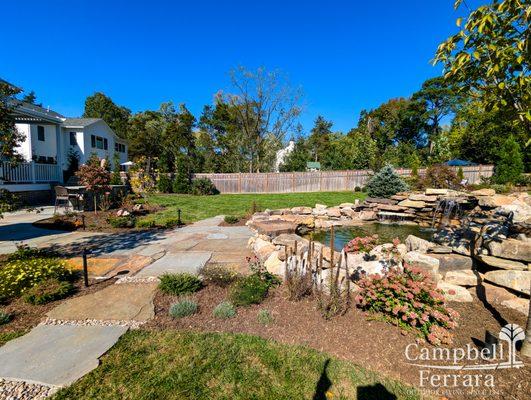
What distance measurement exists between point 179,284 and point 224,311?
88cm

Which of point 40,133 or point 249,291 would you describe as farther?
point 40,133

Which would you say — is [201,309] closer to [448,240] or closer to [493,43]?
[493,43]

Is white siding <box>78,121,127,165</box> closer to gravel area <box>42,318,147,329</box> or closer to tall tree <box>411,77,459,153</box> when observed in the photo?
gravel area <box>42,318,147,329</box>

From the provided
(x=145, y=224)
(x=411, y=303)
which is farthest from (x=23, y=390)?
(x=145, y=224)

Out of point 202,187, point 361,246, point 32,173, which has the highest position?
point 32,173

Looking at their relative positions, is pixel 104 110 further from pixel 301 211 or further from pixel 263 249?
pixel 263 249

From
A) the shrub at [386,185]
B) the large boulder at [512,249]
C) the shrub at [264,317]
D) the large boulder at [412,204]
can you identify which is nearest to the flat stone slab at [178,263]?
the shrub at [264,317]

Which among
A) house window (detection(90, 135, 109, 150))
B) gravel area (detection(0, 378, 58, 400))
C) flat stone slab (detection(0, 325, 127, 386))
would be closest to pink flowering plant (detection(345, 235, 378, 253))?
flat stone slab (detection(0, 325, 127, 386))

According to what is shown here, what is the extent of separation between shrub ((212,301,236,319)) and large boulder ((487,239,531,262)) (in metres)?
3.75

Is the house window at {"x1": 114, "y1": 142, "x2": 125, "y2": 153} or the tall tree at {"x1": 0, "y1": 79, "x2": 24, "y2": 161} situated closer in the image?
the tall tree at {"x1": 0, "y1": 79, "x2": 24, "y2": 161}

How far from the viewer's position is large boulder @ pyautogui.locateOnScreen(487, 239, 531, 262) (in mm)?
3555

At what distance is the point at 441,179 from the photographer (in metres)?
14.3

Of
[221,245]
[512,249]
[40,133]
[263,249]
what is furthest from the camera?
[40,133]

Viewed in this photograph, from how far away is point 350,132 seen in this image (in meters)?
44.4
